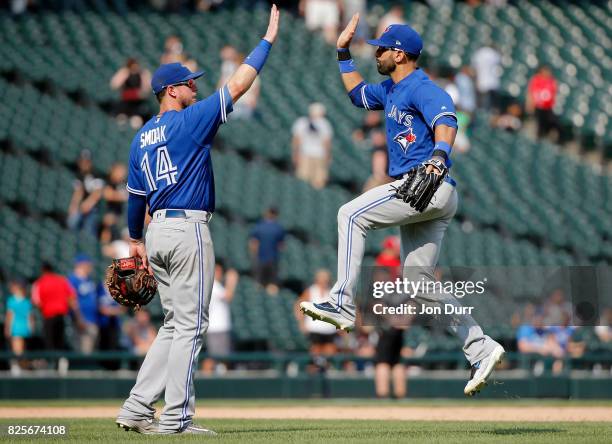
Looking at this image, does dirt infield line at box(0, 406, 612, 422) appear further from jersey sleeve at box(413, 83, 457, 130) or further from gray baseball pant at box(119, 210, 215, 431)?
jersey sleeve at box(413, 83, 457, 130)

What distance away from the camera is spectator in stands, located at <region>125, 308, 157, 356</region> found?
13.7 meters

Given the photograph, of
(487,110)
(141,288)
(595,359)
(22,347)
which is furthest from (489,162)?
(141,288)

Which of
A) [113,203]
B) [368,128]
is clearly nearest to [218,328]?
[113,203]

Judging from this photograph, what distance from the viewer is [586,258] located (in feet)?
52.2

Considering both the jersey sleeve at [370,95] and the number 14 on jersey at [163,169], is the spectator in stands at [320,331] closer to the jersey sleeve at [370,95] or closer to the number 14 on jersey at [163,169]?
the jersey sleeve at [370,95]

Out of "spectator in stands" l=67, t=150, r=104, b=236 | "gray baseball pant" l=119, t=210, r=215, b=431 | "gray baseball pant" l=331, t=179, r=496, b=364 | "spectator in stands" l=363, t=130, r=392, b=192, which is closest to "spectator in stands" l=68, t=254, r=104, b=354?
"spectator in stands" l=67, t=150, r=104, b=236

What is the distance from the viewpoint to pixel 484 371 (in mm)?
6949

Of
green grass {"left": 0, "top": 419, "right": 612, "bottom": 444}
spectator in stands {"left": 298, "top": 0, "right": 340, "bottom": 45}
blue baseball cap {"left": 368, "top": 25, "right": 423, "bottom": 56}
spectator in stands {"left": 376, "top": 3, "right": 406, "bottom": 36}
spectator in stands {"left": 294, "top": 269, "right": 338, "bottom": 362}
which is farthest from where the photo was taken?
spectator in stands {"left": 298, "top": 0, "right": 340, "bottom": 45}

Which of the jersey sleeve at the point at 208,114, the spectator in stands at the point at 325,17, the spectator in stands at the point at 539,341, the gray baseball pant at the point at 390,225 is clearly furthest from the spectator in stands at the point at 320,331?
the spectator in stands at the point at 325,17

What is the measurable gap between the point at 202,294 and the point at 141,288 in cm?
63

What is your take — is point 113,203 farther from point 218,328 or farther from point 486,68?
point 486,68

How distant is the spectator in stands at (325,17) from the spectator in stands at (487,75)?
2.50m

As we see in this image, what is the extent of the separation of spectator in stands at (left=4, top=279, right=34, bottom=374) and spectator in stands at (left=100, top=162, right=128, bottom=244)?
6.43ft

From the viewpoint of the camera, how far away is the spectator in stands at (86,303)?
45.2 feet
